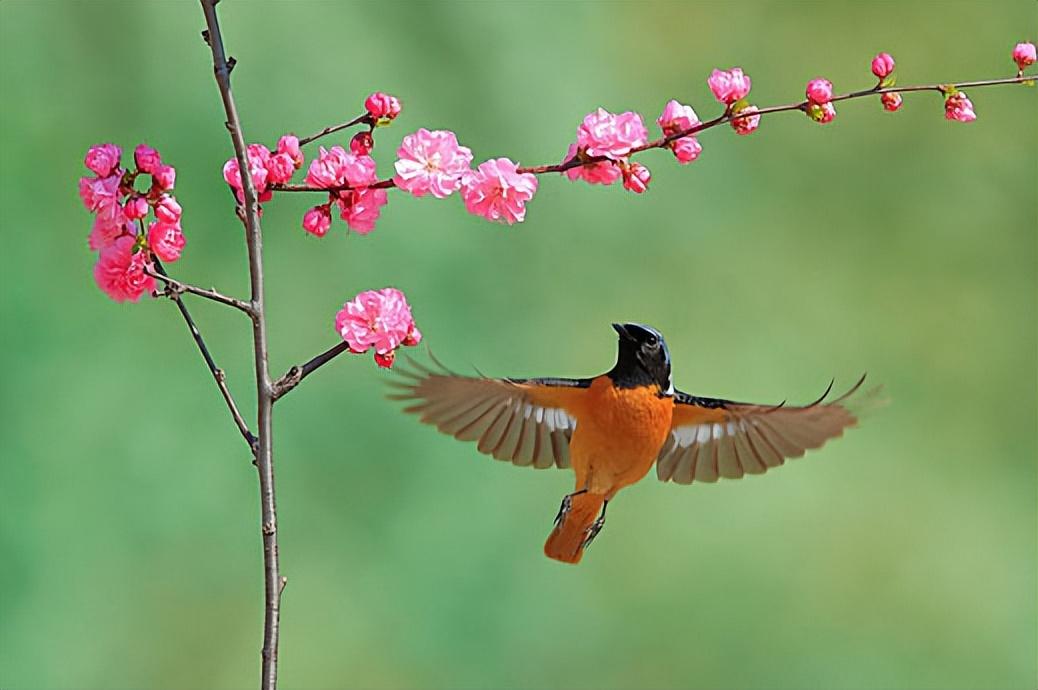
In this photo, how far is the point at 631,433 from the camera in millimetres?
1103

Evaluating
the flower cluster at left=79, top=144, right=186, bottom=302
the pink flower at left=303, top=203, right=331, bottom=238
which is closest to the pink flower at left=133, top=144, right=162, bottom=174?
the flower cluster at left=79, top=144, right=186, bottom=302

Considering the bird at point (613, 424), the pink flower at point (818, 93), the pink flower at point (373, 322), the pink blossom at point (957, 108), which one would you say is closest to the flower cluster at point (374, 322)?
the pink flower at point (373, 322)

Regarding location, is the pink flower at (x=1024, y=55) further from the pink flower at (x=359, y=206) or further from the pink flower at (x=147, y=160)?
the pink flower at (x=147, y=160)

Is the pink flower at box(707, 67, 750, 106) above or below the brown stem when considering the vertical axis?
above

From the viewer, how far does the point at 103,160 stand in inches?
36.0

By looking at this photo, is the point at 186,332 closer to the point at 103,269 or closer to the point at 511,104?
the point at 511,104

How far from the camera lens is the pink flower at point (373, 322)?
93 centimetres

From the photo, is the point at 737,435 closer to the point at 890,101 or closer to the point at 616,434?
the point at 616,434

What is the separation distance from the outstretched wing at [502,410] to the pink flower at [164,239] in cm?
22

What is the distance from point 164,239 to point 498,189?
0.26m

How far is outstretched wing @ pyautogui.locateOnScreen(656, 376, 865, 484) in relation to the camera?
3.65 feet

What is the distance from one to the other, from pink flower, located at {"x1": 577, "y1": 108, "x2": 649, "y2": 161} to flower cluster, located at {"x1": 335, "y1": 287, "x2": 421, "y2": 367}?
19 centimetres

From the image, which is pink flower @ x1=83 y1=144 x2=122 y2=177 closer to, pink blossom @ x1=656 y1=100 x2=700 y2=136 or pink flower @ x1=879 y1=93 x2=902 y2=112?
pink blossom @ x1=656 y1=100 x2=700 y2=136

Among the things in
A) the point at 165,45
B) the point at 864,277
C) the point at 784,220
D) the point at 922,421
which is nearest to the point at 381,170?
the point at 165,45
